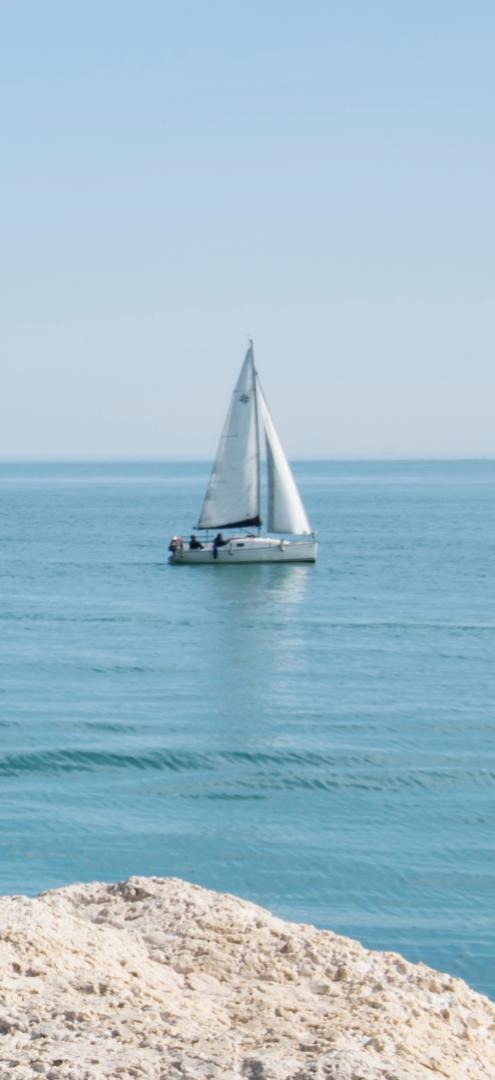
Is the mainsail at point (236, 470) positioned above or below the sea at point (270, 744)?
above

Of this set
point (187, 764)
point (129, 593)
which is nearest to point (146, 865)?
point (187, 764)

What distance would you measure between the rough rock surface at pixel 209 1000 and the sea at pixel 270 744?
9921 mm

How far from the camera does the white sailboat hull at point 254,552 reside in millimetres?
86375

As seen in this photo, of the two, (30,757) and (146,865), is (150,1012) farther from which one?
(30,757)

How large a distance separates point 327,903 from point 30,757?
1299cm

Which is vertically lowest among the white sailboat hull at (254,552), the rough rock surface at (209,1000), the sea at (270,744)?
the sea at (270,744)

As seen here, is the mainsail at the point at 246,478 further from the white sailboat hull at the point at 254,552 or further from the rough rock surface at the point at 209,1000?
the rough rock surface at the point at 209,1000

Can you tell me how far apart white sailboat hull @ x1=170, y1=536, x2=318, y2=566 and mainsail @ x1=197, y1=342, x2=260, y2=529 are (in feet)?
7.81

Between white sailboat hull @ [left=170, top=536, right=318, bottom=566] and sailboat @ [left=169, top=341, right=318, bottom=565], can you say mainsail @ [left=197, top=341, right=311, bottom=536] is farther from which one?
white sailboat hull @ [left=170, top=536, right=318, bottom=566]

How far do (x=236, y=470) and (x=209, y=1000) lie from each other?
3165 inches

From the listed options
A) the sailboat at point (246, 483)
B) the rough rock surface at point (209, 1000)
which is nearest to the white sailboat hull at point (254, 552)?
the sailboat at point (246, 483)

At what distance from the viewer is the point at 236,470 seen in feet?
293

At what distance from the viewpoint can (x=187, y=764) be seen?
35188mm

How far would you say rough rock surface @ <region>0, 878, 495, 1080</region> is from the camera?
7.83 metres
